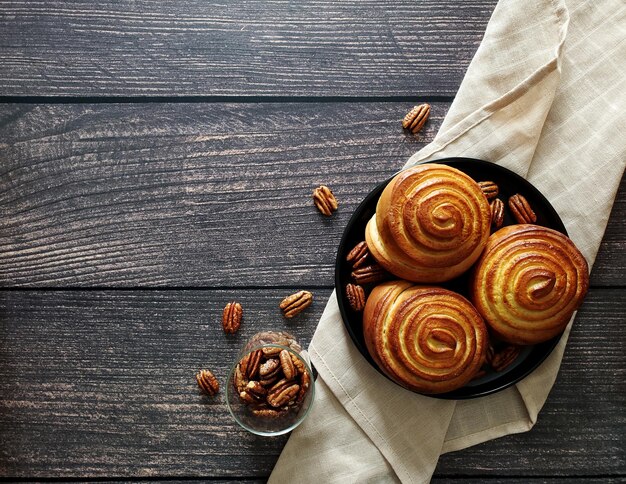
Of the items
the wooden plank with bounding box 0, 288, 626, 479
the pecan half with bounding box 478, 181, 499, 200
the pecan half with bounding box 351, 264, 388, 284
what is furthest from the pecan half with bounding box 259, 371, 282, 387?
the pecan half with bounding box 478, 181, 499, 200

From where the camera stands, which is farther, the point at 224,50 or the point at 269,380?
the point at 224,50

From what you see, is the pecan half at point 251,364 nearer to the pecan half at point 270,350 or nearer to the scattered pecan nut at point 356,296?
the pecan half at point 270,350

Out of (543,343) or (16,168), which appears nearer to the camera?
(543,343)

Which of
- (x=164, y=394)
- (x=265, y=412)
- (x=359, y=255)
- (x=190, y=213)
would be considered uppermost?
(x=359, y=255)

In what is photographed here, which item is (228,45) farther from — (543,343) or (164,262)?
(543,343)

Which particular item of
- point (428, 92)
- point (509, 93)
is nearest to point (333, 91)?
point (428, 92)

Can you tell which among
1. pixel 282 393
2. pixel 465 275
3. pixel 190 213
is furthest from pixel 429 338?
pixel 190 213

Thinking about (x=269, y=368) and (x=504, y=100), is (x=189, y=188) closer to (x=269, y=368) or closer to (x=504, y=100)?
(x=269, y=368)
